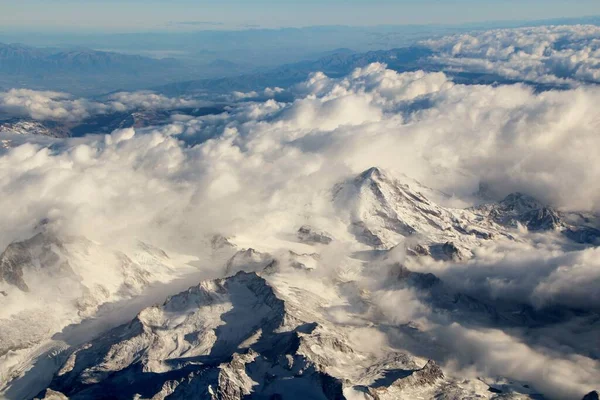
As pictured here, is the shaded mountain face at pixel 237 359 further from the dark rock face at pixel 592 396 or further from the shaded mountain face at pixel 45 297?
the shaded mountain face at pixel 45 297

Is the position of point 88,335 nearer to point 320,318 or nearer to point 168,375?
point 168,375

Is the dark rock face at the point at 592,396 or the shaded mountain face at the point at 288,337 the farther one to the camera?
the shaded mountain face at the point at 288,337

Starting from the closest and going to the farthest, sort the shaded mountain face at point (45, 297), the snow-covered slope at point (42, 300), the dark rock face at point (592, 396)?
the dark rock face at point (592, 396) → the snow-covered slope at point (42, 300) → the shaded mountain face at point (45, 297)

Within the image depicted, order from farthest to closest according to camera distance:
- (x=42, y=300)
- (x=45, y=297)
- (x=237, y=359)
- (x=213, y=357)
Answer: (x=45, y=297)
(x=42, y=300)
(x=213, y=357)
(x=237, y=359)

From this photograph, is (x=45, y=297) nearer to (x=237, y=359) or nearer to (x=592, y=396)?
(x=237, y=359)

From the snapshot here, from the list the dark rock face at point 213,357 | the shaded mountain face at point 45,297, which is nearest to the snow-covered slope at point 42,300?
the shaded mountain face at point 45,297

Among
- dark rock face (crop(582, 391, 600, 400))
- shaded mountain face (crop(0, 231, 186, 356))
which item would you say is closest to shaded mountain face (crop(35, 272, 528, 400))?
dark rock face (crop(582, 391, 600, 400))

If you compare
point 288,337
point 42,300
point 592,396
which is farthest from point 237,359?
point 42,300

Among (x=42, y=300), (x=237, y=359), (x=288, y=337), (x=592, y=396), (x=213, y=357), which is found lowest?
(x=42, y=300)

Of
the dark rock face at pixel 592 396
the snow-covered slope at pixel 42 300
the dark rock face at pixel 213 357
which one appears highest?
the dark rock face at pixel 592 396

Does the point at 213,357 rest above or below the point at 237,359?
below

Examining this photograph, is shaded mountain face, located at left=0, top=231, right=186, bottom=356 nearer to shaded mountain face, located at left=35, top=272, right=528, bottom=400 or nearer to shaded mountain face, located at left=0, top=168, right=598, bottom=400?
shaded mountain face, located at left=0, top=168, right=598, bottom=400

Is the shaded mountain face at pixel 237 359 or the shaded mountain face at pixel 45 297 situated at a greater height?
the shaded mountain face at pixel 237 359
